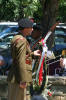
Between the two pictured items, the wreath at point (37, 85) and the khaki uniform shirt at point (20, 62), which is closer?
the khaki uniform shirt at point (20, 62)

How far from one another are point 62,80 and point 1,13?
60.3 feet

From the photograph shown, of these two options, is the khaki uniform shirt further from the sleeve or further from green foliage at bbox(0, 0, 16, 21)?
green foliage at bbox(0, 0, 16, 21)

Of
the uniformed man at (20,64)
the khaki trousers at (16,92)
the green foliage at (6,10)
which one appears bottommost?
the green foliage at (6,10)

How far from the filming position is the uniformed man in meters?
4.05

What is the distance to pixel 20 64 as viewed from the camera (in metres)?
4.04

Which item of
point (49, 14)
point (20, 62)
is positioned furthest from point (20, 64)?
point (49, 14)

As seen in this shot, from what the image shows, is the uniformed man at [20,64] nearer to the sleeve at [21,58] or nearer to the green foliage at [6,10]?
the sleeve at [21,58]

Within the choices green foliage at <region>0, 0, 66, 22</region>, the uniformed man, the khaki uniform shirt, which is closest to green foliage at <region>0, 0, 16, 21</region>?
green foliage at <region>0, 0, 66, 22</region>

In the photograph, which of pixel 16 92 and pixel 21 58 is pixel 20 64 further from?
pixel 16 92

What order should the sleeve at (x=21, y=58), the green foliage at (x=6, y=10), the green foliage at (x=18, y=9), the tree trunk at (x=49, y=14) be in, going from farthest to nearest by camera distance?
the green foliage at (x=6, y=10)
the green foliage at (x=18, y=9)
the tree trunk at (x=49, y=14)
the sleeve at (x=21, y=58)

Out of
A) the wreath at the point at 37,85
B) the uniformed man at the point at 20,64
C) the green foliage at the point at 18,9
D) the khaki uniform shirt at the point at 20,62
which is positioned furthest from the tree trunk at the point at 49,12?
the green foliage at the point at 18,9

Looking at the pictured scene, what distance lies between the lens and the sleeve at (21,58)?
13.2 feet

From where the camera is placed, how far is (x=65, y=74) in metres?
5.84

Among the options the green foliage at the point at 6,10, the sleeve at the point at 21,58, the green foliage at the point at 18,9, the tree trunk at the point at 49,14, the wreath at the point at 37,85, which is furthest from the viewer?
the green foliage at the point at 6,10
